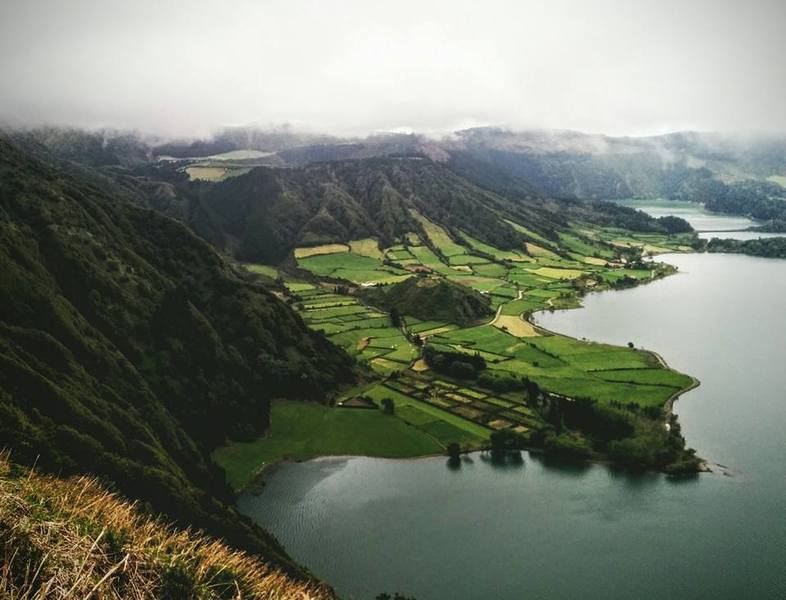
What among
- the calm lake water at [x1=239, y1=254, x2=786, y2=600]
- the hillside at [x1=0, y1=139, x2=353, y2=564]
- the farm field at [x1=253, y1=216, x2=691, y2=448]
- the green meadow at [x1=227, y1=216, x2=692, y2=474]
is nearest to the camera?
the hillside at [x1=0, y1=139, x2=353, y2=564]

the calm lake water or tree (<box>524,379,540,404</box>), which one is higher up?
tree (<box>524,379,540,404</box>)

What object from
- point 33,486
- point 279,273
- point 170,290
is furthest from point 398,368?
point 279,273

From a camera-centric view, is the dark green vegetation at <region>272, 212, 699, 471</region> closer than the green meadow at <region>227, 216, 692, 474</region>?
Yes

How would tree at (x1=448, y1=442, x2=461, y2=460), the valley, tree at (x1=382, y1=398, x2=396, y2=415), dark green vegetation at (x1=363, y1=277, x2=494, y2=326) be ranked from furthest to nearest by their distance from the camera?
1. dark green vegetation at (x1=363, y1=277, x2=494, y2=326)
2. tree at (x1=382, y1=398, x2=396, y2=415)
3. the valley
4. tree at (x1=448, y1=442, x2=461, y2=460)

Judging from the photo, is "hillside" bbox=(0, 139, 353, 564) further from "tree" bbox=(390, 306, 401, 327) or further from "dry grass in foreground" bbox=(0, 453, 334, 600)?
"tree" bbox=(390, 306, 401, 327)

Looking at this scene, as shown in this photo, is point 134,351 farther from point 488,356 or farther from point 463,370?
point 488,356

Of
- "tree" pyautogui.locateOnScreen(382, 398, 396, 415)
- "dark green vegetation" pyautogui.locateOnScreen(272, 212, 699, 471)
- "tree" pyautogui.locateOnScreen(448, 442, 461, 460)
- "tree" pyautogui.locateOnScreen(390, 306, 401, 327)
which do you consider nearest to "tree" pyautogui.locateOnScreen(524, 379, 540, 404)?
"dark green vegetation" pyautogui.locateOnScreen(272, 212, 699, 471)

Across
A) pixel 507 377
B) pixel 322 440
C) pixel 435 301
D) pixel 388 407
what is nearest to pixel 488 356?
pixel 507 377
